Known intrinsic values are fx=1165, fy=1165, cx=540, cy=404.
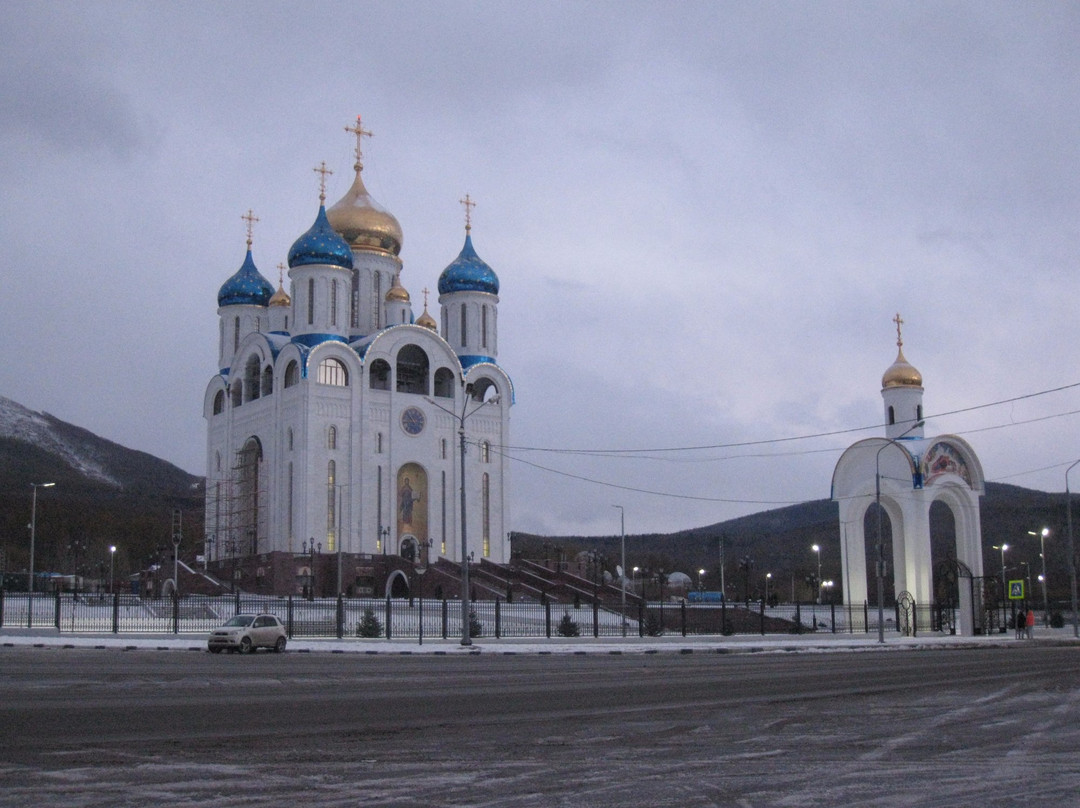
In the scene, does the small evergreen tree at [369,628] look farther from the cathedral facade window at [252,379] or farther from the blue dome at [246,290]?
the blue dome at [246,290]

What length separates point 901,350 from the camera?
1999 inches

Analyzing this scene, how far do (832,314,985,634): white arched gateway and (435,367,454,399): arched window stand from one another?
24036 mm

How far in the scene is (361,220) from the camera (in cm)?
6700

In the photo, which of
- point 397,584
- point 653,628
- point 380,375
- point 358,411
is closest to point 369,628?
point 653,628

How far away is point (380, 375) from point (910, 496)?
101 feet

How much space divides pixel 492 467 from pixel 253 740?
5462cm

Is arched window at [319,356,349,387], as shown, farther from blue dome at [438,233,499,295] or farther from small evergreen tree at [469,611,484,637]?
small evergreen tree at [469,611,484,637]

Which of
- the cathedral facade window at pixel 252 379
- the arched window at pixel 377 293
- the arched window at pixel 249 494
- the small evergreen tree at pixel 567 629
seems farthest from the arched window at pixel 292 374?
the small evergreen tree at pixel 567 629

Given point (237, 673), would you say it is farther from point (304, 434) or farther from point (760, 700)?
point (304, 434)

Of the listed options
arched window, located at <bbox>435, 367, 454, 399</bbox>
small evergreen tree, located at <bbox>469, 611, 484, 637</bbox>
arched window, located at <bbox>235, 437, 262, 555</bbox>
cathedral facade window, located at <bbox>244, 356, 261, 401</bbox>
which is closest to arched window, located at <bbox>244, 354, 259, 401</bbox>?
cathedral facade window, located at <bbox>244, 356, 261, 401</bbox>

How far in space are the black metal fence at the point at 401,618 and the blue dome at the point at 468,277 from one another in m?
21.4

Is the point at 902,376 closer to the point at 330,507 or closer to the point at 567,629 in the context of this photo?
the point at 567,629

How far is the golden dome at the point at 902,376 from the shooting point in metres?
49.7

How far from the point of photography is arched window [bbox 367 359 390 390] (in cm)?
6334
